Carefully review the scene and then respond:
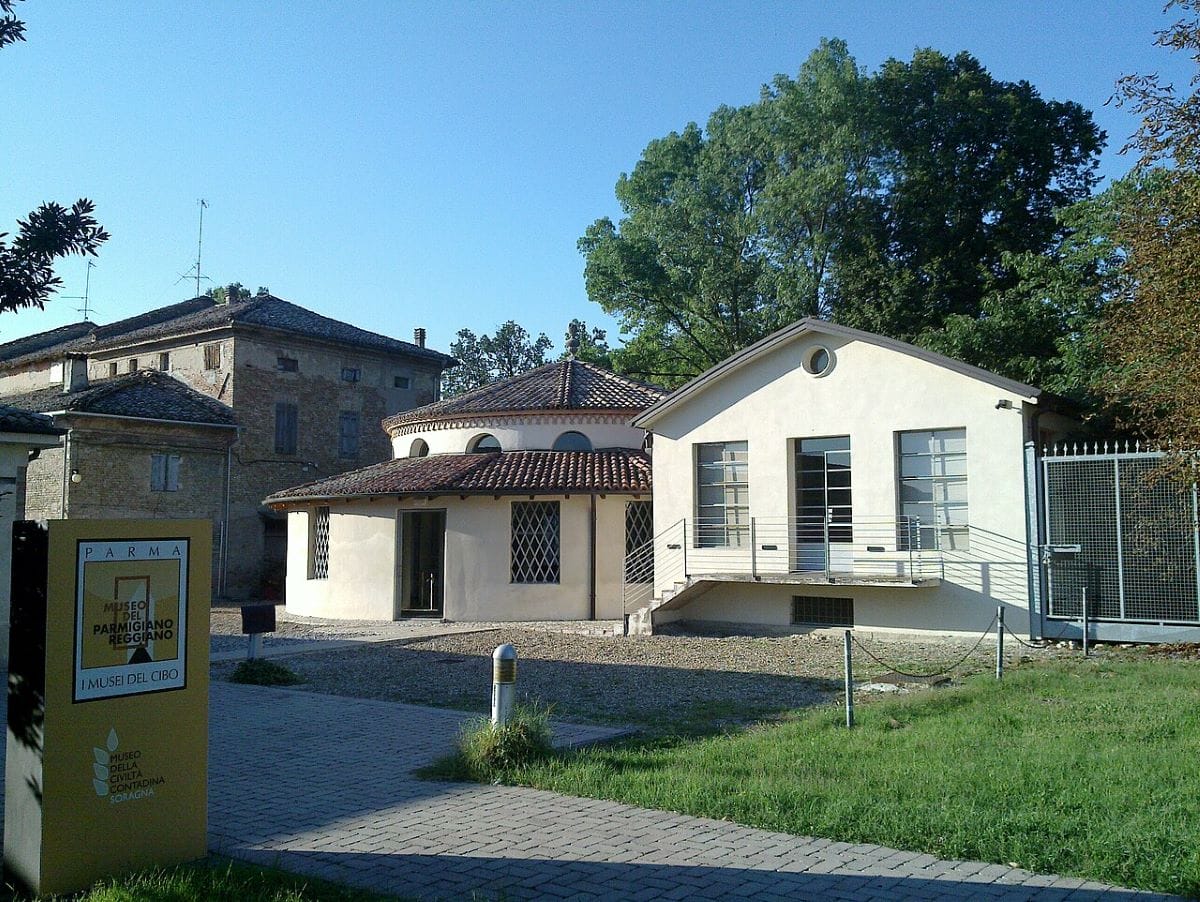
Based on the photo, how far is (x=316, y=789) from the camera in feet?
25.5

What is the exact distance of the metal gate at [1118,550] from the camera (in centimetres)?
1471

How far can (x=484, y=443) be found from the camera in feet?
83.3

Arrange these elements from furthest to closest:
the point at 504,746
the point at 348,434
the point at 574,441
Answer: the point at 348,434 < the point at 574,441 < the point at 504,746

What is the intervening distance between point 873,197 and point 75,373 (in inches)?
1037

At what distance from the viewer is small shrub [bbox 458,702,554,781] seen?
8.08 metres

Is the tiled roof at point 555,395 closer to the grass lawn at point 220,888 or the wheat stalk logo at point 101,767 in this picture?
the wheat stalk logo at point 101,767

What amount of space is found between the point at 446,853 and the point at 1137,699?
25.3 feet

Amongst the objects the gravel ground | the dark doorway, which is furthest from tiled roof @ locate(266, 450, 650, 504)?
the gravel ground

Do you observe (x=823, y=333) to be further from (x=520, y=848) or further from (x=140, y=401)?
(x=140, y=401)

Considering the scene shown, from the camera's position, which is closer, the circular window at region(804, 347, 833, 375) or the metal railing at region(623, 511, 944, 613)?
the metal railing at region(623, 511, 944, 613)

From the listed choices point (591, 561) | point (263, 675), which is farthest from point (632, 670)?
point (591, 561)

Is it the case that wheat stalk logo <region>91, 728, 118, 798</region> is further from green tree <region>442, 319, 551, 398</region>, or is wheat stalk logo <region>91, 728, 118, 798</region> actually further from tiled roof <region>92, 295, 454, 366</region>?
green tree <region>442, 319, 551, 398</region>

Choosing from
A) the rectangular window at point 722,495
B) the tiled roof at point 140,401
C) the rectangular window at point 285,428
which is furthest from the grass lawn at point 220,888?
the rectangular window at point 285,428

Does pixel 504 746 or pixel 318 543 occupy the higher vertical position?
pixel 318 543
